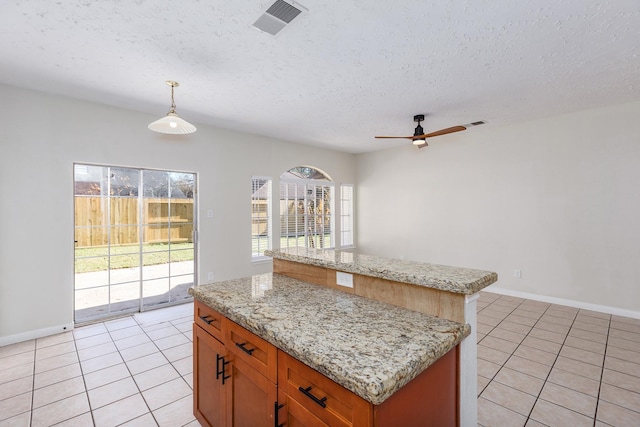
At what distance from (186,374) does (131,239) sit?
224 centimetres

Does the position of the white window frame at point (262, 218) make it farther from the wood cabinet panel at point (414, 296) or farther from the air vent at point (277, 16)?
the wood cabinet panel at point (414, 296)

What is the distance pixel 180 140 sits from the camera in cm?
424

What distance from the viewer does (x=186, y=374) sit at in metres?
2.50

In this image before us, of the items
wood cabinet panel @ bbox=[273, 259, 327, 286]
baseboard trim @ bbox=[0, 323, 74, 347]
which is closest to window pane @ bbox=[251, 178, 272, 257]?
baseboard trim @ bbox=[0, 323, 74, 347]

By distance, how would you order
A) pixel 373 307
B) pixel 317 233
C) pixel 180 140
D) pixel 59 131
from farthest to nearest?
pixel 317 233 → pixel 180 140 → pixel 59 131 → pixel 373 307

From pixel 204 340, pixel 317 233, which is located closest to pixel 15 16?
pixel 204 340

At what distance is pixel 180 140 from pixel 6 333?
2927 millimetres

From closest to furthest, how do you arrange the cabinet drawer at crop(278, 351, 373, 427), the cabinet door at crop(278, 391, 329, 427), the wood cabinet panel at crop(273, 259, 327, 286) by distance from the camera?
the cabinet drawer at crop(278, 351, 373, 427), the cabinet door at crop(278, 391, 329, 427), the wood cabinet panel at crop(273, 259, 327, 286)

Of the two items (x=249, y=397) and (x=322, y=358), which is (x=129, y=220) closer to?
(x=249, y=397)

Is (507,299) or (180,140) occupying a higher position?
(180,140)

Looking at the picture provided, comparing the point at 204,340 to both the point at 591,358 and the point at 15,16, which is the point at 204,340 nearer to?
the point at 15,16

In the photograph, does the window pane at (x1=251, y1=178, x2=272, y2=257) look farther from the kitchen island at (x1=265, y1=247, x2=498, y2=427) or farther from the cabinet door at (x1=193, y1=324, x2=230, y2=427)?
the kitchen island at (x1=265, y1=247, x2=498, y2=427)

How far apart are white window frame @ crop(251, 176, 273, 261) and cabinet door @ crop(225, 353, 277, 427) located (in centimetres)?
368

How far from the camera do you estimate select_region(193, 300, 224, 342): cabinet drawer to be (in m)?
1.55
